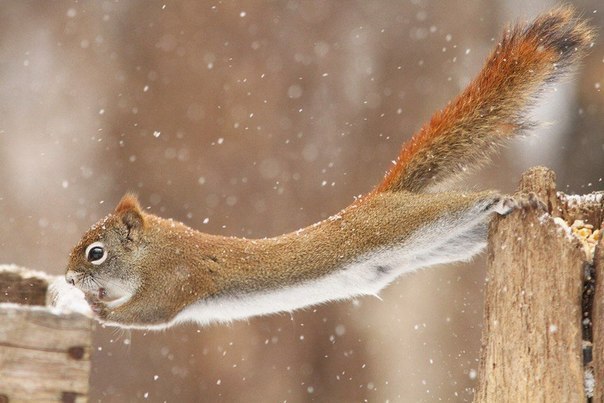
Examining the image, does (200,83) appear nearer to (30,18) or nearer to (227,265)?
(30,18)

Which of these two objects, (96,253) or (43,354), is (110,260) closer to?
(96,253)

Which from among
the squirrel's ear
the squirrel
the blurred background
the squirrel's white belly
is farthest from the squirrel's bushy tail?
the blurred background

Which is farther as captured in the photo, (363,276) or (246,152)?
(246,152)

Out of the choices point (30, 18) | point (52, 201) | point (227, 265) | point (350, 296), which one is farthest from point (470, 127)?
point (30, 18)

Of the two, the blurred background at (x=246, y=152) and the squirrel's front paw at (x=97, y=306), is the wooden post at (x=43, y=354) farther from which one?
the blurred background at (x=246, y=152)

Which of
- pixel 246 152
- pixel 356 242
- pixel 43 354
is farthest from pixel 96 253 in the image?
pixel 246 152

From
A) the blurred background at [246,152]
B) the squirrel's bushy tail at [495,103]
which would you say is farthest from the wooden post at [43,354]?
the blurred background at [246,152]
